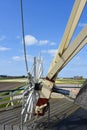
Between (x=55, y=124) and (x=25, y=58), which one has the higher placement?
(x=25, y=58)

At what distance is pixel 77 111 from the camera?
14.3 meters

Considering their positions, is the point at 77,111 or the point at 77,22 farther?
the point at 77,111

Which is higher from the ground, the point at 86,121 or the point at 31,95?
the point at 31,95

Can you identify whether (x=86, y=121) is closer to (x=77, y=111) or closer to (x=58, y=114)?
(x=58, y=114)

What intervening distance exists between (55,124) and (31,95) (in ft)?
4.30

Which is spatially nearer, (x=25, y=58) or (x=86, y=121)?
(x=25, y=58)

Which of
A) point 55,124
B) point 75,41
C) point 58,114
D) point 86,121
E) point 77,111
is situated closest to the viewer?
point 75,41

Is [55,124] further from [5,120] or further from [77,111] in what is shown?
[77,111]

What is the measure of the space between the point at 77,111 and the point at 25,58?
542 cm

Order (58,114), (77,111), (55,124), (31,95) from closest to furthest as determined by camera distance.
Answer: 1. (31,95)
2. (55,124)
3. (58,114)
4. (77,111)

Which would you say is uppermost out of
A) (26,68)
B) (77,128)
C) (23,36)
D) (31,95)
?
(23,36)

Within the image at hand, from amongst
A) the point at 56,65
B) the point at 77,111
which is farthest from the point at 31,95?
the point at 77,111

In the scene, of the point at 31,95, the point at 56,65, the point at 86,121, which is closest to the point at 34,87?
the point at 31,95

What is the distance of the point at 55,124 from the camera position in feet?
35.4
